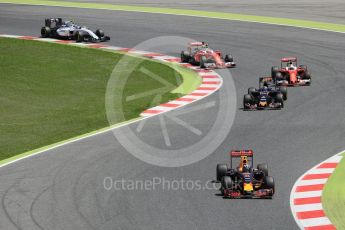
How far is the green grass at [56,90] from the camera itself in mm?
27391

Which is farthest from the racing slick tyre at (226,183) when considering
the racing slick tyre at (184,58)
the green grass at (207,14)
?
the green grass at (207,14)

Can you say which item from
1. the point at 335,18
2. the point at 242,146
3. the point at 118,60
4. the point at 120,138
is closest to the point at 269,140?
the point at 242,146

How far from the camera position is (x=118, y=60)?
130ft

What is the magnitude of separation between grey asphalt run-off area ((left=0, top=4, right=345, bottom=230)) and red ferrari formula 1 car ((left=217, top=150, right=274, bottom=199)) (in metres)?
0.27

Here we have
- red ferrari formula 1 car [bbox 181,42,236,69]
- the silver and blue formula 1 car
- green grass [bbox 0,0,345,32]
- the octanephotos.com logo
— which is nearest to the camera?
the octanephotos.com logo

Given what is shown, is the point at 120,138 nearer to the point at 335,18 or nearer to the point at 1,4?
the point at 335,18

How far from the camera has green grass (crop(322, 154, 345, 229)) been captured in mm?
18516

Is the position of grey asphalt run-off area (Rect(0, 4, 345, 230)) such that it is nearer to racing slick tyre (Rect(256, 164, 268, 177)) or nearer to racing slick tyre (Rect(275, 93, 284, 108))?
racing slick tyre (Rect(275, 93, 284, 108))

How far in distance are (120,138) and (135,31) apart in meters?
22.0

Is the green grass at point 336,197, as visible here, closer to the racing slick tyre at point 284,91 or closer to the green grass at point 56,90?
the racing slick tyre at point 284,91

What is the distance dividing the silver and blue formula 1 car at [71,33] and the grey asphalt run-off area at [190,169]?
8194mm

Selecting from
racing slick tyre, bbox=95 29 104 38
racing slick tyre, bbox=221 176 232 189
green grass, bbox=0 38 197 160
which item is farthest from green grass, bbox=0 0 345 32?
racing slick tyre, bbox=221 176 232 189

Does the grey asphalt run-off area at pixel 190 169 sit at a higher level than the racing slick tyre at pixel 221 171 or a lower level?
lower

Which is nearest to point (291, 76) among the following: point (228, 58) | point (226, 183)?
point (228, 58)
